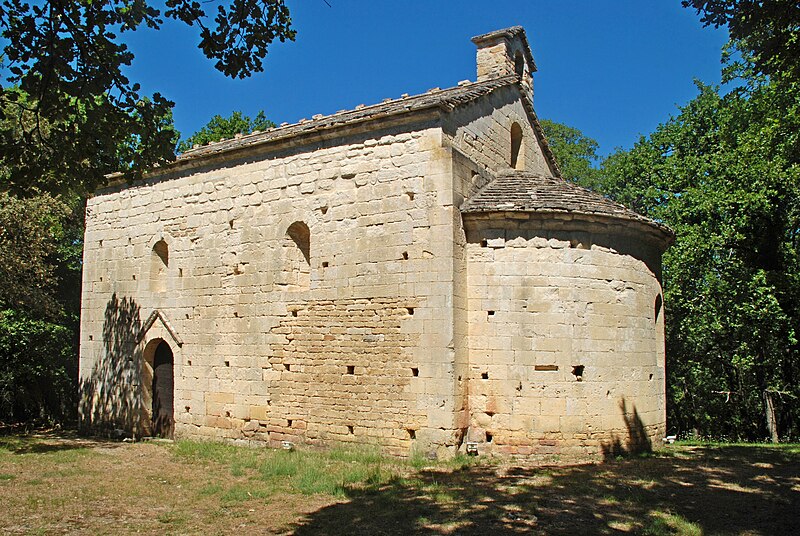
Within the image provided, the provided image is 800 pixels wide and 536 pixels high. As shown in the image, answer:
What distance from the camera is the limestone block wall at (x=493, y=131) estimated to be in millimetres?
11727

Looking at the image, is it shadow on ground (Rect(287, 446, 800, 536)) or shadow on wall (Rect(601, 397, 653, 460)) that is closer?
shadow on ground (Rect(287, 446, 800, 536))

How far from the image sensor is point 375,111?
12.4 meters

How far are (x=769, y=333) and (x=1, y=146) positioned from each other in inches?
746

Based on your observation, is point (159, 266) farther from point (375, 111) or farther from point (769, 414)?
point (769, 414)

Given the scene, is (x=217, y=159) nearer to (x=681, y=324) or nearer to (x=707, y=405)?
(x=681, y=324)

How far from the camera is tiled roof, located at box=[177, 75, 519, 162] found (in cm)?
1128

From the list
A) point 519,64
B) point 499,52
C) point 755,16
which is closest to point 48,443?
point 499,52

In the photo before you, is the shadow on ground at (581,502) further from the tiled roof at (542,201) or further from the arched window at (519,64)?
the arched window at (519,64)

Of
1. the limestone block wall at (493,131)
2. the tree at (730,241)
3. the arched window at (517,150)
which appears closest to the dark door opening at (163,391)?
the limestone block wall at (493,131)

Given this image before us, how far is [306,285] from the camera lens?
12.4 m

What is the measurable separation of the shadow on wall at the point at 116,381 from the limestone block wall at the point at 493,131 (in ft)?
27.1

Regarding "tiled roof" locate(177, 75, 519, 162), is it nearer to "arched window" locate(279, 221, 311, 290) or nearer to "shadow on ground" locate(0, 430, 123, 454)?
"arched window" locate(279, 221, 311, 290)

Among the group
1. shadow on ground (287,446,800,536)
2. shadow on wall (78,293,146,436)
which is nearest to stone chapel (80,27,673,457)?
shadow on wall (78,293,146,436)

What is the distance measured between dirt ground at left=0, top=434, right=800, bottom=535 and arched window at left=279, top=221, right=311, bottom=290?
10.5ft
